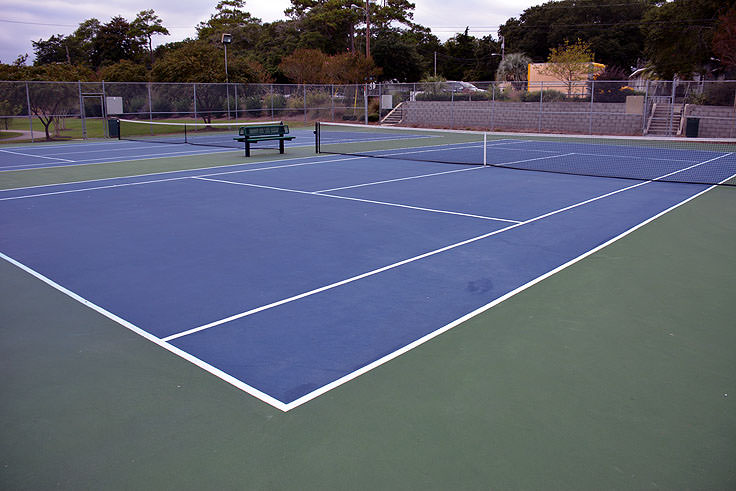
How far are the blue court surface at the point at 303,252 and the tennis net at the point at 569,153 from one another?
2.52 metres

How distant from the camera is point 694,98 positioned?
32.7 meters

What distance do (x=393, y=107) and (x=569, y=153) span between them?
2186 cm

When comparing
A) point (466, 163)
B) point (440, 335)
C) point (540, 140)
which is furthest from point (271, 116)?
point (440, 335)

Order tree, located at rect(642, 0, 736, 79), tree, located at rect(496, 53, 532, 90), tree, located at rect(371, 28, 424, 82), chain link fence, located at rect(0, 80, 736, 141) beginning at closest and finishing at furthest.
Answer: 1. chain link fence, located at rect(0, 80, 736, 141)
2. tree, located at rect(642, 0, 736, 79)
3. tree, located at rect(496, 53, 532, 90)
4. tree, located at rect(371, 28, 424, 82)

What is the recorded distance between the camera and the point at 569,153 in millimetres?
22297

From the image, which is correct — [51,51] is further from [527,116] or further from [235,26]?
[527,116]

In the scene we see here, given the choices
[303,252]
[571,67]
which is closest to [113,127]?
[303,252]

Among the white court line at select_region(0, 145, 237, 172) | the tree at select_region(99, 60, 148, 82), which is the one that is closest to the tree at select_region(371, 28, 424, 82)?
the tree at select_region(99, 60, 148, 82)

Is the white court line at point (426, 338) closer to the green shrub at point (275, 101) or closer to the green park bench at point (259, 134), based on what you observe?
the green park bench at point (259, 134)

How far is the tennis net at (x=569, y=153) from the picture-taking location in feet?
55.5

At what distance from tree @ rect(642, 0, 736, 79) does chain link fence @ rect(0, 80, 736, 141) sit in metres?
1.57

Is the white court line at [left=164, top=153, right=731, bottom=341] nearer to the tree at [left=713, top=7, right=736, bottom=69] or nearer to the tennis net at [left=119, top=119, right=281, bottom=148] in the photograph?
the tennis net at [left=119, top=119, right=281, bottom=148]

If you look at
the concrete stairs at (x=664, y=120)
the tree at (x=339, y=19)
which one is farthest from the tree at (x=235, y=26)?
the concrete stairs at (x=664, y=120)

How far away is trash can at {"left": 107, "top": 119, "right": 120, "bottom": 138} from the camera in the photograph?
28.3 m
